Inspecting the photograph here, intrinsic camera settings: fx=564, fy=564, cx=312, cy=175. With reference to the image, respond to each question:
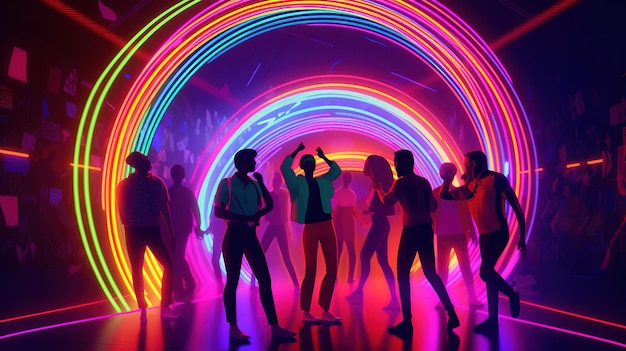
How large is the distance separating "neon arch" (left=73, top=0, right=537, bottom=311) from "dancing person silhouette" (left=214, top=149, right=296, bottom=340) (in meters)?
2.96

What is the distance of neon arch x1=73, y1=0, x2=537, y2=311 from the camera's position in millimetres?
8438

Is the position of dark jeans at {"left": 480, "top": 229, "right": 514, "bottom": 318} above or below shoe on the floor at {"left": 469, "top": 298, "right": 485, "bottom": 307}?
above

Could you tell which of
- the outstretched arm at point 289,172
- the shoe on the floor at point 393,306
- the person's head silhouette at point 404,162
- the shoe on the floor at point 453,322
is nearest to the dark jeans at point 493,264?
the shoe on the floor at point 453,322

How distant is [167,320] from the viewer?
23.2 feet

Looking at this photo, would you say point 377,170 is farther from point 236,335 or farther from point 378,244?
point 236,335

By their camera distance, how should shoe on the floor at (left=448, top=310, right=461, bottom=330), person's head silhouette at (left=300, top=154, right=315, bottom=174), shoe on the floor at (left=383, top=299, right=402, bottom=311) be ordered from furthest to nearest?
1. shoe on the floor at (left=383, top=299, right=402, bottom=311)
2. person's head silhouette at (left=300, top=154, right=315, bottom=174)
3. shoe on the floor at (left=448, top=310, right=461, bottom=330)

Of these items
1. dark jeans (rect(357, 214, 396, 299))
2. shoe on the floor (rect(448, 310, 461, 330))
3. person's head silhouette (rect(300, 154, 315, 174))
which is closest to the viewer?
shoe on the floor (rect(448, 310, 461, 330))

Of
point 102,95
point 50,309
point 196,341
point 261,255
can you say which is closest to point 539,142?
point 261,255

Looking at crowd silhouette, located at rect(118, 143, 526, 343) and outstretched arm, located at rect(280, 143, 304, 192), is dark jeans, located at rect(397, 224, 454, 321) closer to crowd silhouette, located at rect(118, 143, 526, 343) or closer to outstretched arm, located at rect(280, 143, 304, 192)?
crowd silhouette, located at rect(118, 143, 526, 343)

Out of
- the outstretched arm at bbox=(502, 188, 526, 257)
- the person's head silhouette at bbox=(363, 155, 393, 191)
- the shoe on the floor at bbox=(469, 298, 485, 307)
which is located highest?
the person's head silhouette at bbox=(363, 155, 393, 191)

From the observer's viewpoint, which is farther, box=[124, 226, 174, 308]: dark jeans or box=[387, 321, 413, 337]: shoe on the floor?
box=[124, 226, 174, 308]: dark jeans

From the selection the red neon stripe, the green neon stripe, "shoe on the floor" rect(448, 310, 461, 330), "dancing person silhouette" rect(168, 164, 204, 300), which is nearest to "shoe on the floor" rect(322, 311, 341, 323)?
"shoe on the floor" rect(448, 310, 461, 330)

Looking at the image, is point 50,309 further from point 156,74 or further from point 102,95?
point 156,74

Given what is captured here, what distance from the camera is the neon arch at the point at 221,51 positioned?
332 inches
